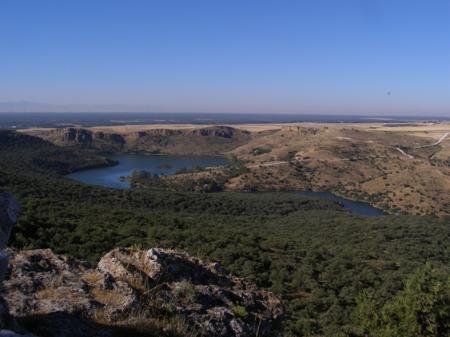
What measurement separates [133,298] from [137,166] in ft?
499

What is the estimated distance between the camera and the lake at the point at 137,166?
117500 mm

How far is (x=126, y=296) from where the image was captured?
20.4 feet

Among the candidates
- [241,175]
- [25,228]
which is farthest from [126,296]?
[241,175]

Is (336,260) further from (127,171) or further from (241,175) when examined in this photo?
(127,171)

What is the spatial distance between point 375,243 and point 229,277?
36.3 metres

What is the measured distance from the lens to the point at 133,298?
20.2ft

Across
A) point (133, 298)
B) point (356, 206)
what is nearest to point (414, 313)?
point (133, 298)

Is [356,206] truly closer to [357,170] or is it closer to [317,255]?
[357,170]

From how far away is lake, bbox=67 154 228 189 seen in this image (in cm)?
11750

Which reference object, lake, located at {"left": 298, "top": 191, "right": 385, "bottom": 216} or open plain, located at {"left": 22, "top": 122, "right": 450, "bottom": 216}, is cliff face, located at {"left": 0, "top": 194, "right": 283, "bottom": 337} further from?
open plain, located at {"left": 22, "top": 122, "right": 450, "bottom": 216}

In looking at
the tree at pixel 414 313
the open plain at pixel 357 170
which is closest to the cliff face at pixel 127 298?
the tree at pixel 414 313

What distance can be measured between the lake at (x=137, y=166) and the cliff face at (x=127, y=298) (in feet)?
328

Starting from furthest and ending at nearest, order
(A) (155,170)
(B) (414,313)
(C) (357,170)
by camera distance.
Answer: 1. (A) (155,170)
2. (C) (357,170)
3. (B) (414,313)

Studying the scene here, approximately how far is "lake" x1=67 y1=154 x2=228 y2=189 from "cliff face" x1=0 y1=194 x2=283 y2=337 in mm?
100042
